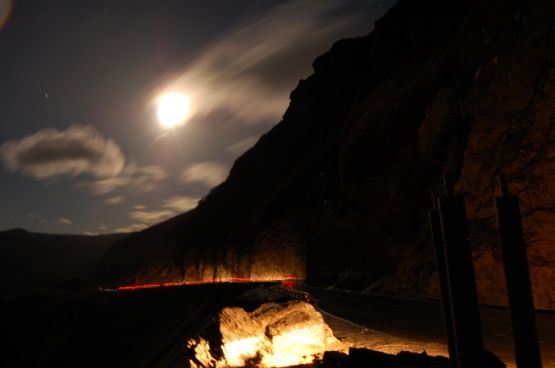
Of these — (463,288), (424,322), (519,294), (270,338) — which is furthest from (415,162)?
(519,294)

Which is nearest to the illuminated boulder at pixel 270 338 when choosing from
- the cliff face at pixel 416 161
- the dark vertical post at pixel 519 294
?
the dark vertical post at pixel 519 294

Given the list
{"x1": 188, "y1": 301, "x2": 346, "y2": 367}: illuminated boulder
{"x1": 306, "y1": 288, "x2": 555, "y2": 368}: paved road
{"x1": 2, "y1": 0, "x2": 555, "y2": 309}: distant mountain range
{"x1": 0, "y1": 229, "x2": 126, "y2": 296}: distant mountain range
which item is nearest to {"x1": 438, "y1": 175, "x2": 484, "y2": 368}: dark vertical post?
{"x1": 306, "y1": 288, "x2": 555, "y2": 368}: paved road

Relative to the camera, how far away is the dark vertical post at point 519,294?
379 centimetres

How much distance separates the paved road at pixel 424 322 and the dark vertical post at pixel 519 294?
4.21 metres

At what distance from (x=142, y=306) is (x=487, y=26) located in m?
36.9

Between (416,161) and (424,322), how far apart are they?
16409 millimetres

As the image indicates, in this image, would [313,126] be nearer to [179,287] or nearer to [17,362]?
[179,287]

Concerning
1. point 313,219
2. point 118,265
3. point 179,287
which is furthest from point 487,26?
point 118,265

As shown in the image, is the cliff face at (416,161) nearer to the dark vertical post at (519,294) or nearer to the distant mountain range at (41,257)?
the dark vertical post at (519,294)

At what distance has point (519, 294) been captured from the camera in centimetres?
381

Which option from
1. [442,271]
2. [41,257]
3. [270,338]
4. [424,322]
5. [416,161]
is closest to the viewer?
[442,271]

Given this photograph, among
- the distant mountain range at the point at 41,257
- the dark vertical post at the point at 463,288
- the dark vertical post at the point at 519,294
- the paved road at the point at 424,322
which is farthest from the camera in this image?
the distant mountain range at the point at 41,257

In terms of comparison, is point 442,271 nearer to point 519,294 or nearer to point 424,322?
point 519,294

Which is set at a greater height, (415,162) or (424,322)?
(415,162)
